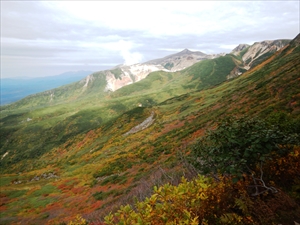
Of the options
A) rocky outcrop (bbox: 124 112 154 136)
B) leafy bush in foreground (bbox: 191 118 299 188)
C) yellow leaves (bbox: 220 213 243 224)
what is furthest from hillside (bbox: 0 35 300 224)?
yellow leaves (bbox: 220 213 243 224)

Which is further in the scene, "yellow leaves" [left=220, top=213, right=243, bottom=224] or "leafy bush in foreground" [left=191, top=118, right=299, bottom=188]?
"leafy bush in foreground" [left=191, top=118, right=299, bottom=188]

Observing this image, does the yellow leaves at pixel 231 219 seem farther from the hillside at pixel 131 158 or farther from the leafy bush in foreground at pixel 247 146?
the hillside at pixel 131 158

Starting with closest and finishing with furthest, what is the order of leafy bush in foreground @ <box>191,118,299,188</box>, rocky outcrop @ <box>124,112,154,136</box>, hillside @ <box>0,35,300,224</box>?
leafy bush in foreground @ <box>191,118,299,188</box> → hillside @ <box>0,35,300,224</box> → rocky outcrop @ <box>124,112,154,136</box>

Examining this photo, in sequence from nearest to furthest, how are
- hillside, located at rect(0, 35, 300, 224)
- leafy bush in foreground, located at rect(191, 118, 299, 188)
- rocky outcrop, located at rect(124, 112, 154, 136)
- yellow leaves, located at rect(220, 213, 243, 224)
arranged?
yellow leaves, located at rect(220, 213, 243, 224)
leafy bush in foreground, located at rect(191, 118, 299, 188)
hillside, located at rect(0, 35, 300, 224)
rocky outcrop, located at rect(124, 112, 154, 136)

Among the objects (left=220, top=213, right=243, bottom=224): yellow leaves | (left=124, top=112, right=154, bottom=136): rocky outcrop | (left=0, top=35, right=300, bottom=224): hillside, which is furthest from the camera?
(left=124, top=112, right=154, bottom=136): rocky outcrop

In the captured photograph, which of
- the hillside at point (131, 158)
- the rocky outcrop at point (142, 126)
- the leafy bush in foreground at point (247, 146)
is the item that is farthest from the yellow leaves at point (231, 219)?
the rocky outcrop at point (142, 126)

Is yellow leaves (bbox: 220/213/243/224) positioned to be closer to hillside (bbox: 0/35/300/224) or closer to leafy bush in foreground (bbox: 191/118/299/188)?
leafy bush in foreground (bbox: 191/118/299/188)

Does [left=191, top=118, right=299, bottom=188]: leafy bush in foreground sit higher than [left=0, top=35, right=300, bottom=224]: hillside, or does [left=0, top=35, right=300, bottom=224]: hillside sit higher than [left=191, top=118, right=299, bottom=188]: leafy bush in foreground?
[left=191, top=118, right=299, bottom=188]: leafy bush in foreground

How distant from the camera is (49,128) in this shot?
151m

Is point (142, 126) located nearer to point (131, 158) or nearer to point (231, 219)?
point (131, 158)

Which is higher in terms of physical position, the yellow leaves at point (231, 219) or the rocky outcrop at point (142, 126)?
the yellow leaves at point (231, 219)

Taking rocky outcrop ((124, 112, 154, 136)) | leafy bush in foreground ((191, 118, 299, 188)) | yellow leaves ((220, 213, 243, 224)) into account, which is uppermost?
leafy bush in foreground ((191, 118, 299, 188))

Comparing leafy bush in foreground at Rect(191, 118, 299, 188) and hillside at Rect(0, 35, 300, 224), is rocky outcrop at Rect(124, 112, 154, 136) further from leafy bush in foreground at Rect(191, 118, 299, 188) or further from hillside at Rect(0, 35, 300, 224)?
leafy bush in foreground at Rect(191, 118, 299, 188)

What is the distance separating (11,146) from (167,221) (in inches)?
6465
